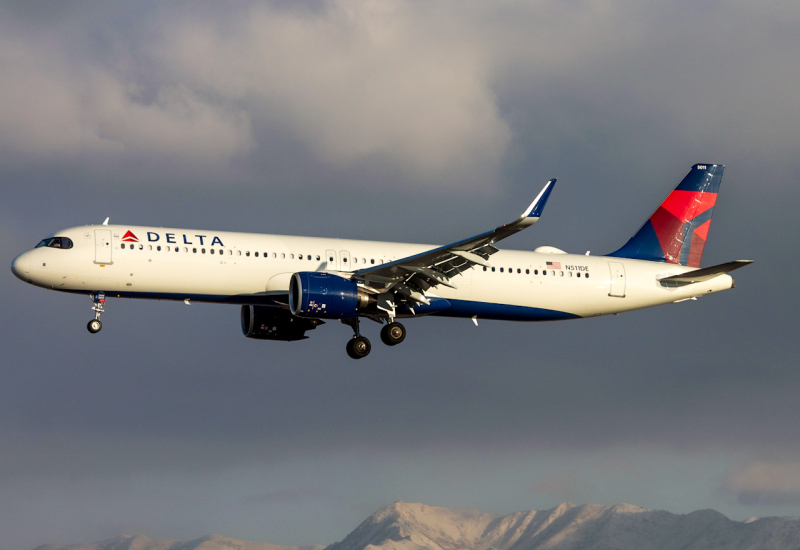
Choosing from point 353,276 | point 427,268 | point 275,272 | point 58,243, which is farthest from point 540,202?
point 58,243

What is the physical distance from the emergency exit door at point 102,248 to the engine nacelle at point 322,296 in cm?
828

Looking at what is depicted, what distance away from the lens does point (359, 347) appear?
49.2 meters

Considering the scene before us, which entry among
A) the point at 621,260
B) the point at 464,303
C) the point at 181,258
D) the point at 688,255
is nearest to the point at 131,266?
the point at 181,258

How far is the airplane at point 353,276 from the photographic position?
4444 centimetres

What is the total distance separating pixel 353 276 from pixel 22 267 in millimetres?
14771

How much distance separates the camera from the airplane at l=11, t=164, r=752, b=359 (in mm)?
44438

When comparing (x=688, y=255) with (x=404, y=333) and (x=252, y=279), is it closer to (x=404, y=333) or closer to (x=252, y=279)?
(x=404, y=333)

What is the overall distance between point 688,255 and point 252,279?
26.3 metres

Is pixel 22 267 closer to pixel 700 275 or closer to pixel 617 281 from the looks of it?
pixel 617 281

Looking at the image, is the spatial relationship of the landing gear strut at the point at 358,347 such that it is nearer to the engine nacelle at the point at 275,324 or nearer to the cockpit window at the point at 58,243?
the engine nacelle at the point at 275,324

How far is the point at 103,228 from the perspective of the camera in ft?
149

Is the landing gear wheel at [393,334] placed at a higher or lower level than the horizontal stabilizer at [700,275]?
lower

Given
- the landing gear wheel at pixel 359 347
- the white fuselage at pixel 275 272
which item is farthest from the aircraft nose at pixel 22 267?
the landing gear wheel at pixel 359 347

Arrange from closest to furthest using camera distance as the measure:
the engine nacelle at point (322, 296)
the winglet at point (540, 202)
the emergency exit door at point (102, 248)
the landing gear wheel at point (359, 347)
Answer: the winglet at point (540, 202), the engine nacelle at point (322, 296), the emergency exit door at point (102, 248), the landing gear wheel at point (359, 347)
